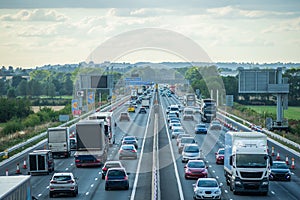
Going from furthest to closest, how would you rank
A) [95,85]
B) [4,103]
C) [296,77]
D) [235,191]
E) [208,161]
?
1. [296,77]
2. [4,103]
3. [95,85]
4. [208,161]
5. [235,191]

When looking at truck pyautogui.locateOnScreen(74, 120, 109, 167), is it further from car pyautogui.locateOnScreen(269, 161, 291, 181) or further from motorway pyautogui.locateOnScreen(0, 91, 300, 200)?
car pyautogui.locateOnScreen(269, 161, 291, 181)

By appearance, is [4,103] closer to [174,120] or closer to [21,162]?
[174,120]

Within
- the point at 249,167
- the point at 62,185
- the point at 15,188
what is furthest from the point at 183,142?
the point at 15,188

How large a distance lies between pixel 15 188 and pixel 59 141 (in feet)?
111

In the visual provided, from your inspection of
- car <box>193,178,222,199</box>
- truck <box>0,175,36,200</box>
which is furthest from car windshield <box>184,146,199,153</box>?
truck <box>0,175,36,200</box>

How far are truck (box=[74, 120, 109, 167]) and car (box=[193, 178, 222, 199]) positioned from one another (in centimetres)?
1614

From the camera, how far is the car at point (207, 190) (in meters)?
32.2

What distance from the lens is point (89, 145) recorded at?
48000 mm

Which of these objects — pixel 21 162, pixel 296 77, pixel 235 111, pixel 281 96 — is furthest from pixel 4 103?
pixel 296 77

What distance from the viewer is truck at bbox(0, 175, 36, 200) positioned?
19761mm

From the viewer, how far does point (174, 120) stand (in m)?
87.6

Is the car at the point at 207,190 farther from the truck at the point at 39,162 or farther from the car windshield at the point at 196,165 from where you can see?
the truck at the point at 39,162

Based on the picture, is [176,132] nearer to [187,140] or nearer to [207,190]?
[187,140]

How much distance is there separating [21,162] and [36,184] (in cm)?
1279
